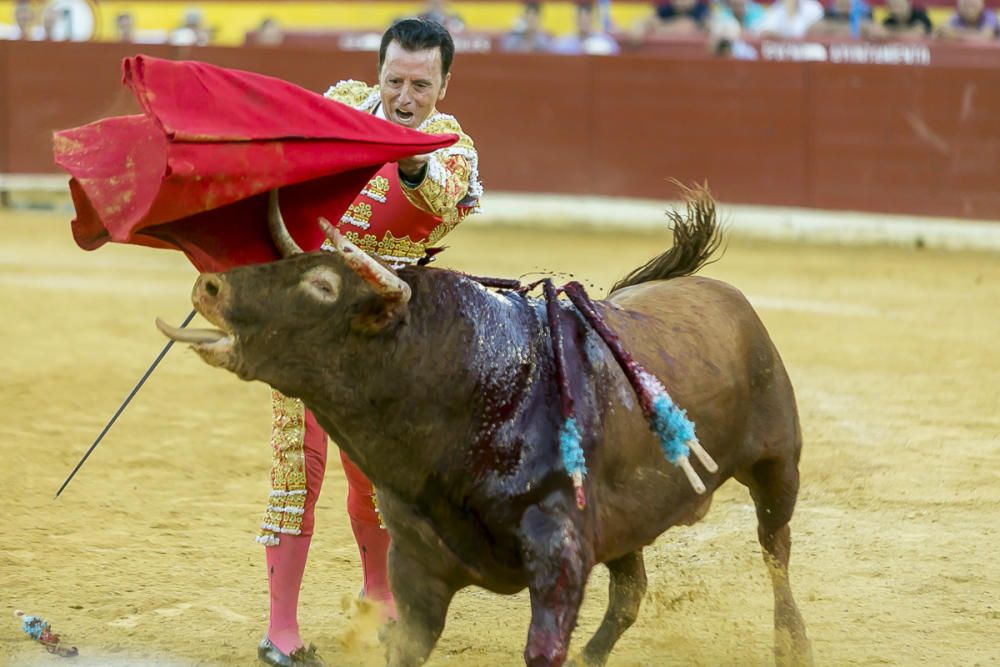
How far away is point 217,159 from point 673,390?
3.62ft

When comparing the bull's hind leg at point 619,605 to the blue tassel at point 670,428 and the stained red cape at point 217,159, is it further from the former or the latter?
the stained red cape at point 217,159

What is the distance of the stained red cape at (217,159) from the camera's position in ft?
8.45

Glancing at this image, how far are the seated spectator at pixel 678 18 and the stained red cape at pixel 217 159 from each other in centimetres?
1167

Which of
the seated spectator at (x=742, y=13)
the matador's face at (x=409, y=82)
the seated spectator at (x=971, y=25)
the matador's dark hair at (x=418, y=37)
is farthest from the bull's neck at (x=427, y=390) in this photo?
the seated spectator at (x=742, y=13)

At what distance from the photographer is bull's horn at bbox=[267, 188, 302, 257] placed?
8.97 feet

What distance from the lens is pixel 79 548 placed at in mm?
4492

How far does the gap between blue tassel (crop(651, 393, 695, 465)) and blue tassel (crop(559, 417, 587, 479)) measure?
0.17 m

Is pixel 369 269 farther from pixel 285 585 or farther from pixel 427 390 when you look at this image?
pixel 285 585

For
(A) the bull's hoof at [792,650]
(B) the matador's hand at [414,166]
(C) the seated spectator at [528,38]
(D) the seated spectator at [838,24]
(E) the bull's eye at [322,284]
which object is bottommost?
(A) the bull's hoof at [792,650]

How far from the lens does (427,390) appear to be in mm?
2807

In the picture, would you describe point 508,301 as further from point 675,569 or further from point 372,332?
point 675,569

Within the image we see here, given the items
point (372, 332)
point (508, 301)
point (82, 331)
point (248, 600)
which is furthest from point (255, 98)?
point (82, 331)

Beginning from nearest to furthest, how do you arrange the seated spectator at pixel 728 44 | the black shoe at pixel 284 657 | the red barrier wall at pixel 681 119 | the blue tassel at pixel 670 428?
the blue tassel at pixel 670 428 < the black shoe at pixel 284 657 < the red barrier wall at pixel 681 119 < the seated spectator at pixel 728 44

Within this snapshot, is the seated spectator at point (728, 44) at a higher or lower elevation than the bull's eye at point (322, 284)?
lower
